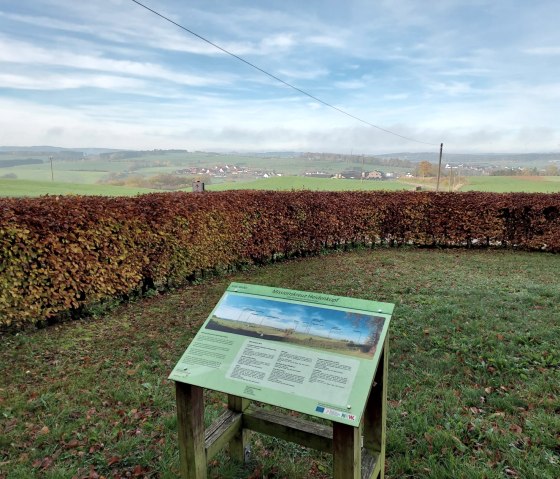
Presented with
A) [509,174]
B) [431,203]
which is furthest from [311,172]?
[431,203]

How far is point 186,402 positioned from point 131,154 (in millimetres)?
35030

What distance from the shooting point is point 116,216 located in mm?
6445

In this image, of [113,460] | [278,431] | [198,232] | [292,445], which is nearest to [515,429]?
[292,445]

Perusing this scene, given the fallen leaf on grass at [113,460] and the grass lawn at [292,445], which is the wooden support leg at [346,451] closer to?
the grass lawn at [292,445]

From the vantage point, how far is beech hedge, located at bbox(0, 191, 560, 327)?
5355mm

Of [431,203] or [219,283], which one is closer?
[219,283]

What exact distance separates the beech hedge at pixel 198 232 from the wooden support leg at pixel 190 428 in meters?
4.03

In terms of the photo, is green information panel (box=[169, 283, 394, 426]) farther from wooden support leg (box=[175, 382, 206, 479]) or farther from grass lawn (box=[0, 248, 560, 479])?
grass lawn (box=[0, 248, 560, 479])

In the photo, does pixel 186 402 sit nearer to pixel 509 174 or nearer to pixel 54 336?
pixel 54 336

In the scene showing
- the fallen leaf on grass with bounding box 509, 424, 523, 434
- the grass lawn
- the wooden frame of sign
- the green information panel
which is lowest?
the grass lawn

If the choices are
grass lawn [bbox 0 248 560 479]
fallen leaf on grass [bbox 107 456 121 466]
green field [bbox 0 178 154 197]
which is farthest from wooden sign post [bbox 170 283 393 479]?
green field [bbox 0 178 154 197]

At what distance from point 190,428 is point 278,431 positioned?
2.14 feet

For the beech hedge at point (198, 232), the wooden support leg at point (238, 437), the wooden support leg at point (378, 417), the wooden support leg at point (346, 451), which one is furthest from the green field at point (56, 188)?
the wooden support leg at point (346, 451)

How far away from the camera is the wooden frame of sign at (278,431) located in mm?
2268
